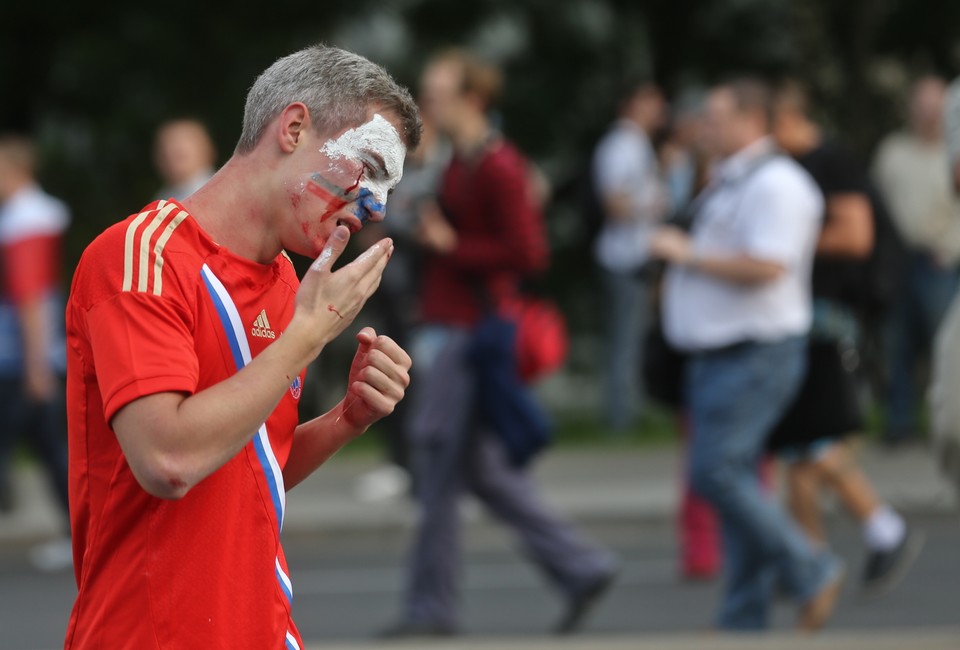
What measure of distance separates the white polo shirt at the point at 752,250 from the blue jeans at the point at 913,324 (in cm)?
533

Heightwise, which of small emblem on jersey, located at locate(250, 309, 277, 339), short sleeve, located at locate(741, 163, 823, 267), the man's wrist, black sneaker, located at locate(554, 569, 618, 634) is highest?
small emblem on jersey, located at locate(250, 309, 277, 339)

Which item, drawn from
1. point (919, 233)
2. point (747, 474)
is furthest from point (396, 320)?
point (747, 474)

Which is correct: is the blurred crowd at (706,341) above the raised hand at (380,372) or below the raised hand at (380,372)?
below

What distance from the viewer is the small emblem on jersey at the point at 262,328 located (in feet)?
8.78

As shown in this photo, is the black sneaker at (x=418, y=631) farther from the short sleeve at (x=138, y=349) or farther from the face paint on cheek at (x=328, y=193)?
the short sleeve at (x=138, y=349)

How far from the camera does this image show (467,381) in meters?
6.88

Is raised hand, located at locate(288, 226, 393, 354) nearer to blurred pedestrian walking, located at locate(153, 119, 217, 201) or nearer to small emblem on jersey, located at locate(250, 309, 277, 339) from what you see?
small emblem on jersey, located at locate(250, 309, 277, 339)

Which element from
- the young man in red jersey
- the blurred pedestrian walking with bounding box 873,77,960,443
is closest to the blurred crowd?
the blurred pedestrian walking with bounding box 873,77,960,443

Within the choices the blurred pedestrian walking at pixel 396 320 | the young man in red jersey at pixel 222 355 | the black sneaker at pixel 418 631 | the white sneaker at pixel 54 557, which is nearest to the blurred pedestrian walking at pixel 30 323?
the white sneaker at pixel 54 557

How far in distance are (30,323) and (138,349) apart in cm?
754

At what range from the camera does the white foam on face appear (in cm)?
271

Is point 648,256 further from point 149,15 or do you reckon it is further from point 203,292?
point 149,15

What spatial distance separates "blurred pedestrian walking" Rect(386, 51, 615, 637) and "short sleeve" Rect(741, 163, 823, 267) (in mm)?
905

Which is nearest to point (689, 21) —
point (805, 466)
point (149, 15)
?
point (149, 15)
